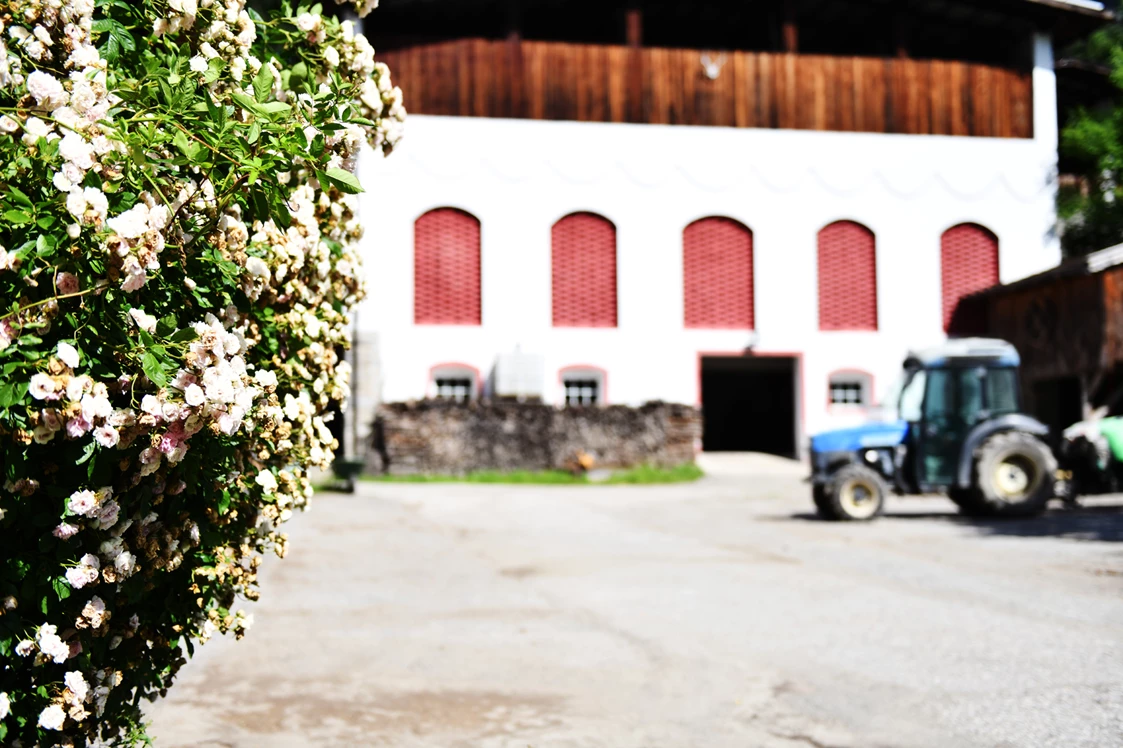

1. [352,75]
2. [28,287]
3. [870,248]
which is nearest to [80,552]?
[28,287]

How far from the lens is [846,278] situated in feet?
93.3

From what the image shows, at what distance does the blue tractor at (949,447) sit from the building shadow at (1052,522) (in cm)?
35

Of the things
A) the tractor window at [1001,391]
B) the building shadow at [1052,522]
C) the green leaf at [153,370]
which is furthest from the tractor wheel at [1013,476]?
the green leaf at [153,370]

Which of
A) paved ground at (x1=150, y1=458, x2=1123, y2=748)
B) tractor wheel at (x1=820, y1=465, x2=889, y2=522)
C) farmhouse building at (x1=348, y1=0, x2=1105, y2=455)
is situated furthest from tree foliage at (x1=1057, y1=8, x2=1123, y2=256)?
paved ground at (x1=150, y1=458, x2=1123, y2=748)

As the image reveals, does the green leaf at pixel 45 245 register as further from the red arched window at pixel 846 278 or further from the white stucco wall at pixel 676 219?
the red arched window at pixel 846 278

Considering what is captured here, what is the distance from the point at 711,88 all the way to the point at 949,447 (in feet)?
47.6

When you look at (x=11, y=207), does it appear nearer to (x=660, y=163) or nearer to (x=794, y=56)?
(x=660, y=163)

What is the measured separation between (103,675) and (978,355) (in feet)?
47.3

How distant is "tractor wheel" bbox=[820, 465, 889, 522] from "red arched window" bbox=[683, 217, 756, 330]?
1267cm

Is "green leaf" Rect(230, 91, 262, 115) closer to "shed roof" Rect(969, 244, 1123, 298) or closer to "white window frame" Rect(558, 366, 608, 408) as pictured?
"shed roof" Rect(969, 244, 1123, 298)

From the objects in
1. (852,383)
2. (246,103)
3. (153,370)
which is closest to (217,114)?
(246,103)

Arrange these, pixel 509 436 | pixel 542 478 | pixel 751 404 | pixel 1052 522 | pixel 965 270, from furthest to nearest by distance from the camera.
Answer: pixel 751 404
pixel 965 270
pixel 509 436
pixel 542 478
pixel 1052 522

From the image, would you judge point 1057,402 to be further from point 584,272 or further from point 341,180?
point 341,180

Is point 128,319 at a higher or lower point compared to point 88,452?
higher
